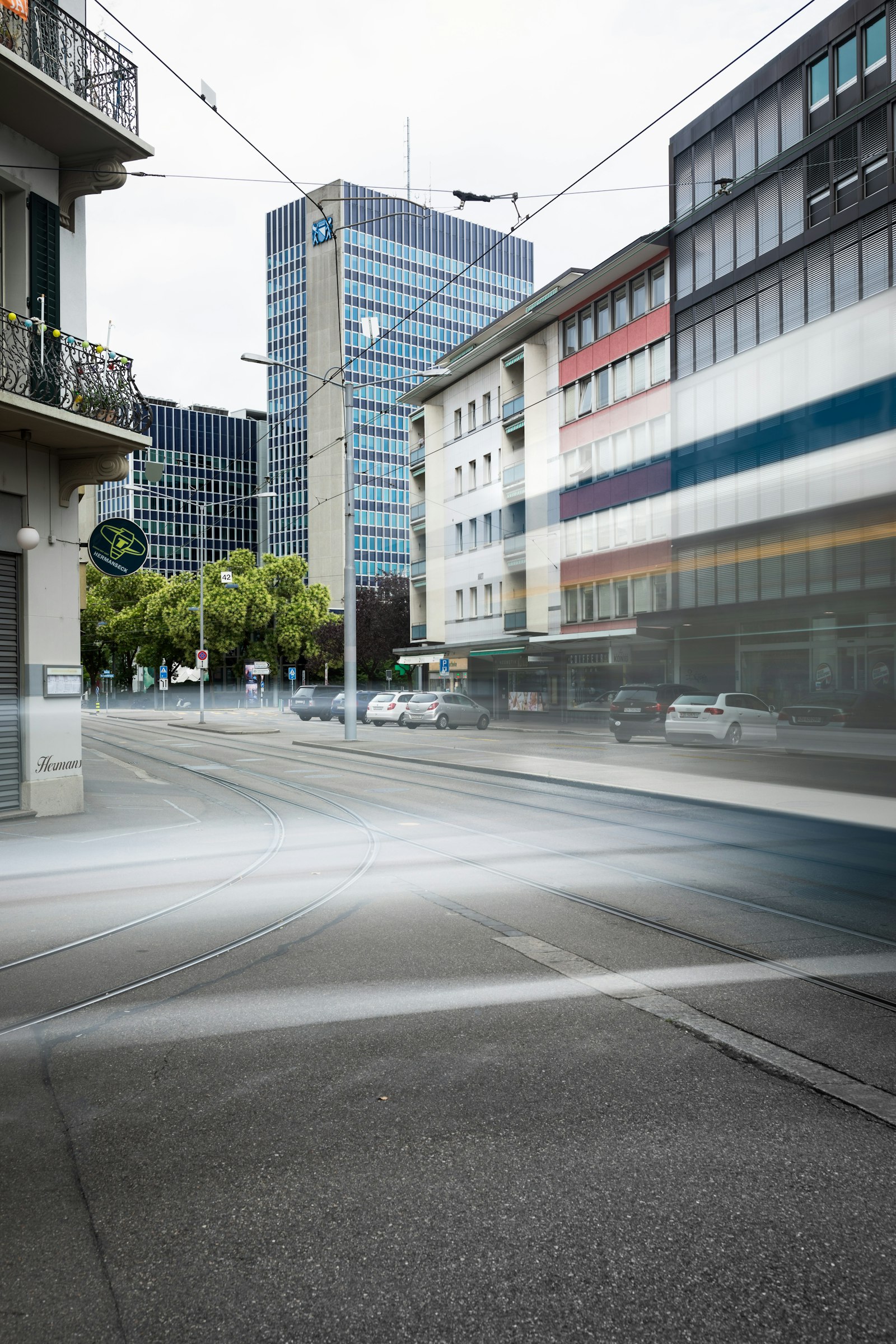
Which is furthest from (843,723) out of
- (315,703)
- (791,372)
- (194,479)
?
(194,479)

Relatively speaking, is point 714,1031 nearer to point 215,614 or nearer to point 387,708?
point 387,708

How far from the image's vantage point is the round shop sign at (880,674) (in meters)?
5.70

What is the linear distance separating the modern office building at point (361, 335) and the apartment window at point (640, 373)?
97586 mm

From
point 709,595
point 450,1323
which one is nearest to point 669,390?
point 709,595

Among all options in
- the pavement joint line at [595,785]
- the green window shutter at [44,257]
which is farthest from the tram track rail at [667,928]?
the green window shutter at [44,257]

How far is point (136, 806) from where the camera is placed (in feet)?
47.9

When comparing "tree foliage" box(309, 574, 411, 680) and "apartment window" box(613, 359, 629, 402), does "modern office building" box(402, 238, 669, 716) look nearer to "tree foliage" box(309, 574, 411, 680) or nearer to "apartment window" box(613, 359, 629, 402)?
"apartment window" box(613, 359, 629, 402)

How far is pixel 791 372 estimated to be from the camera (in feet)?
20.3

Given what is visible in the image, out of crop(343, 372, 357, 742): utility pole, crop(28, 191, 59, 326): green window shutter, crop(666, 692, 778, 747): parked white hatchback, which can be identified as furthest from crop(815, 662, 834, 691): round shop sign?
→ crop(343, 372, 357, 742): utility pole

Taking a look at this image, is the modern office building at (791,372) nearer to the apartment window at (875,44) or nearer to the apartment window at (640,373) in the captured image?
the apartment window at (875,44)

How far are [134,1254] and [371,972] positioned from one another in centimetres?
300

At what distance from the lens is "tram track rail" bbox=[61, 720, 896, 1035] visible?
5.27m

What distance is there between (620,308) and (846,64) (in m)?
3.86

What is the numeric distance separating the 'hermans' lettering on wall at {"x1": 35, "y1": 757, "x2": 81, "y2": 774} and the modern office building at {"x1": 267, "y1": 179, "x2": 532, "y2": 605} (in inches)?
3630
